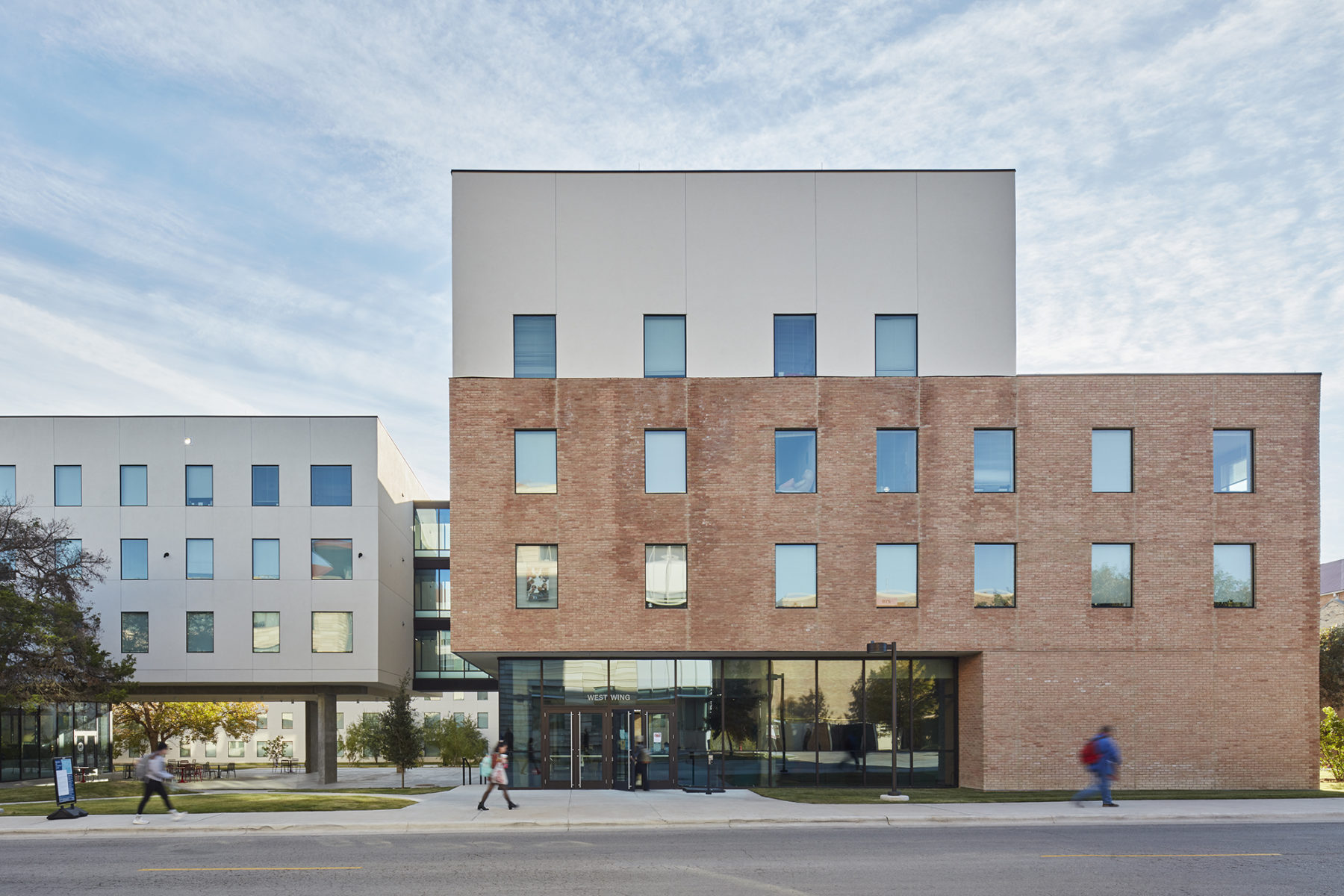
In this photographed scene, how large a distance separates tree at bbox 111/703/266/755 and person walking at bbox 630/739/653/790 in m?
34.4

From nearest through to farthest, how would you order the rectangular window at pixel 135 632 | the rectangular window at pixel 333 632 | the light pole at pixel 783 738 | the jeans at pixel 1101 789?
the jeans at pixel 1101 789, the light pole at pixel 783 738, the rectangular window at pixel 135 632, the rectangular window at pixel 333 632

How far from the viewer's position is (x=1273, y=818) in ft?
63.4

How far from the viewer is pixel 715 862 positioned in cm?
1453

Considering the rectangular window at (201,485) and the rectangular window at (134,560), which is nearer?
the rectangular window at (134,560)

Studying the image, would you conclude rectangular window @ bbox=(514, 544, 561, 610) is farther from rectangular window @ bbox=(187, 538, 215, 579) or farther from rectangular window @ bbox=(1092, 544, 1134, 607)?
rectangular window @ bbox=(187, 538, 215, 579)

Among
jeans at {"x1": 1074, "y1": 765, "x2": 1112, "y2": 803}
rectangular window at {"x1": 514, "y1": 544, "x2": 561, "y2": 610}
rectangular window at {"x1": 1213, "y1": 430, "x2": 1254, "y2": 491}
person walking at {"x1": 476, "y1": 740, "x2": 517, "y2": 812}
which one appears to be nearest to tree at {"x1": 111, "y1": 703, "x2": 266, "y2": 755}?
rectangular window at {"x1": 514, "y1": 544, "x2": 561, "y2": 610}

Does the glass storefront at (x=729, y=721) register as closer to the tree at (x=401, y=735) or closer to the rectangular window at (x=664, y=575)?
the rectangular window at (x=664, y=575)

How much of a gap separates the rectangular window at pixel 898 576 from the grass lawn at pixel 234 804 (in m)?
13.5

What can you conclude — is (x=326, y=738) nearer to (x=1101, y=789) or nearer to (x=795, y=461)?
(x=795, y=461)

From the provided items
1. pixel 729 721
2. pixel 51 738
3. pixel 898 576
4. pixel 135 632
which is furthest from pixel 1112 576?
pixel 51 738

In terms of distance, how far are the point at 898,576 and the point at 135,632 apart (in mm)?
29720

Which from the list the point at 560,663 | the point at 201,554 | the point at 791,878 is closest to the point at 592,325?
the point at 560,663

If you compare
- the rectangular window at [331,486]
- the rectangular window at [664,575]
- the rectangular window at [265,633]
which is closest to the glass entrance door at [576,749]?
the rectangular window at [664,575]

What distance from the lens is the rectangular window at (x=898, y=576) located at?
25547mm
